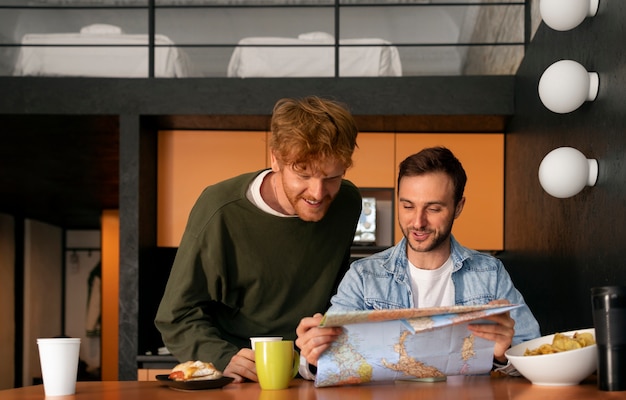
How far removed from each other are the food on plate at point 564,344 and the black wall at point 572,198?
907 mm

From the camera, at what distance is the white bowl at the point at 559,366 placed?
1853 millimetres

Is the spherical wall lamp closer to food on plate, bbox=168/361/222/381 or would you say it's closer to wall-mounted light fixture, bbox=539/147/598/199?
wall-mounted light fixture, bbox=539/147/598/199

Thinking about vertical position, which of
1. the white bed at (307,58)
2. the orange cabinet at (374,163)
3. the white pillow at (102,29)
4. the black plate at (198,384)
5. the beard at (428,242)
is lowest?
the black plate at (198,384)

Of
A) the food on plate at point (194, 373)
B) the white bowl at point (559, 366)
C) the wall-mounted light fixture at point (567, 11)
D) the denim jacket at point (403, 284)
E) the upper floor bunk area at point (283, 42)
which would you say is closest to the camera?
the white bowl at point (559, 366)

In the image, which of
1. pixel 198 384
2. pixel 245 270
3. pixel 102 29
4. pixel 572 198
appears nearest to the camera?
pixel 198 384

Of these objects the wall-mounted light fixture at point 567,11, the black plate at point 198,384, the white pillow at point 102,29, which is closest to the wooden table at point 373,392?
the black plate at point 198,384

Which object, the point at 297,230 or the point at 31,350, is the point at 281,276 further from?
the point at 31,350

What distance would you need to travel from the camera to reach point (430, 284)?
8.21ft

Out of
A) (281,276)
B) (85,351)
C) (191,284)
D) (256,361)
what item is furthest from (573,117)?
(85,351)

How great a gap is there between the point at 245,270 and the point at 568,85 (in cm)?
121

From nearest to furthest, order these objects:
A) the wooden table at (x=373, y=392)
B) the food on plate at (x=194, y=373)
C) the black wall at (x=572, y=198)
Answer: the wooden table at (x=373, y=392), the food on plate at (x=194, y=373), the black wall at (x=572, y=198)

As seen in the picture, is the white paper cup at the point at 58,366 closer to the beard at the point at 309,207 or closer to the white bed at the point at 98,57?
the beard at the point at 309,207

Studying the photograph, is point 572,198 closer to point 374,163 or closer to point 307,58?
point 374,163

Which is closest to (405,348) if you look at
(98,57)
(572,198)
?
(572,198)
